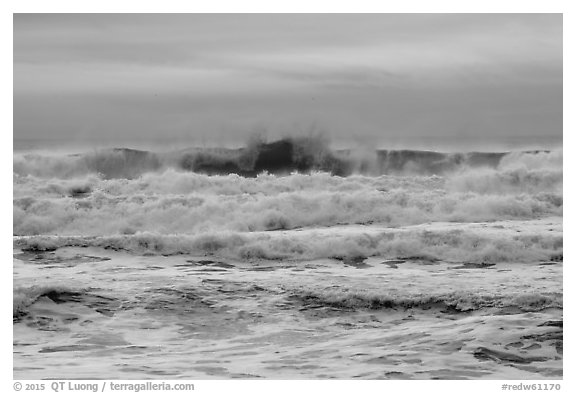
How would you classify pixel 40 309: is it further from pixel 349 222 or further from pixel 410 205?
pixel 410 205

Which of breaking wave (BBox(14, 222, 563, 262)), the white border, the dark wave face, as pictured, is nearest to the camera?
the white border

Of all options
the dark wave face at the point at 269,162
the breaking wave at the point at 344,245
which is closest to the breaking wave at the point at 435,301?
the breaking wave at the point at 344,245

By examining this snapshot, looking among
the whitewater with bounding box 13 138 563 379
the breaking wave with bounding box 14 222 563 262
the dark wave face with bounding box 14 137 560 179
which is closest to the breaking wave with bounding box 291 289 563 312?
the whitewater with bounding box 13 138 563 379

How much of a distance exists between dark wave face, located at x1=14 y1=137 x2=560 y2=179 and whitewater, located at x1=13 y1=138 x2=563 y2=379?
0.05m

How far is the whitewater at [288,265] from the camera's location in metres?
6.92

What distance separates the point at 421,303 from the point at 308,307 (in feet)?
4.08

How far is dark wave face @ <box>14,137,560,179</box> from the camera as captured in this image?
1820cm

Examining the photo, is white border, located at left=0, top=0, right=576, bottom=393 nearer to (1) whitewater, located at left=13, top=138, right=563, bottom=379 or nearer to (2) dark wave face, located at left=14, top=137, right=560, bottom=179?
(1) whitewater, located at left=13, top=138, right=563, bottom=379

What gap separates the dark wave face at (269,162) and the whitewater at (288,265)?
5cm

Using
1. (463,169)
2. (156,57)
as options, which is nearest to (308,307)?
(156,57)

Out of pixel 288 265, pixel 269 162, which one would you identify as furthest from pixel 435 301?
pixel 269 162

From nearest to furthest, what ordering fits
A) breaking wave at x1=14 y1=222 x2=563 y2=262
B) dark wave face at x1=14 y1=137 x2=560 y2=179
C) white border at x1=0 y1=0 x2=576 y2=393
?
1. white border at x1=0 y1=0 x2=576 y2=393
2. breaking wave at x1=14 y1=222 x2=563 y2=262
3. dark wave face at x1=14 y1=137 x2=560 y2=179

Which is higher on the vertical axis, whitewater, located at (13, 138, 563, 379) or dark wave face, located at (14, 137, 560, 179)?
dark wave face, located at (14, 137, 560, 179)
